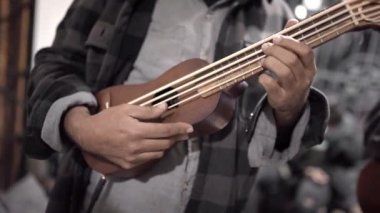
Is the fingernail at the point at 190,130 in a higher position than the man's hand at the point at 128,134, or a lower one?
higher

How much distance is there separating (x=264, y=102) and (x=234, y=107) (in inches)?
1.7

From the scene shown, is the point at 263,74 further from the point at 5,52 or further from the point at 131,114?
the point at 5,52

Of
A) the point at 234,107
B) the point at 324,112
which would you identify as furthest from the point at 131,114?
the point at 324,112

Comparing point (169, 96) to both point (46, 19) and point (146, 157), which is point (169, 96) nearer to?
point (146, 157)

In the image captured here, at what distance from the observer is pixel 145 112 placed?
616mm

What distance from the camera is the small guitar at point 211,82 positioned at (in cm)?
54

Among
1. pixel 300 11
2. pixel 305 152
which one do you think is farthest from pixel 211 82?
pixel 305 152

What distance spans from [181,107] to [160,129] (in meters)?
0.05

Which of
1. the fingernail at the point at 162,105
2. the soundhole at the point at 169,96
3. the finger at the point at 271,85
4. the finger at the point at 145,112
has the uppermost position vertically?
the finger at the point at 271,85

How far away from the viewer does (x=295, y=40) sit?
1.75 ft

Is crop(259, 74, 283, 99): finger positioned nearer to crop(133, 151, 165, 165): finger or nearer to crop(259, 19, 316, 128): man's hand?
crop(259, 19, 316, 128): man's hand

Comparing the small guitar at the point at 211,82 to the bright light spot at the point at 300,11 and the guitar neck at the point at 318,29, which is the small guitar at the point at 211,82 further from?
the bright light spot at the point at 300,11

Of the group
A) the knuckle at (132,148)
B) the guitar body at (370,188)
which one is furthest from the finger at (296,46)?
the guitar body at (370,188)

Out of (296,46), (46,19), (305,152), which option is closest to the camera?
(296,46)
